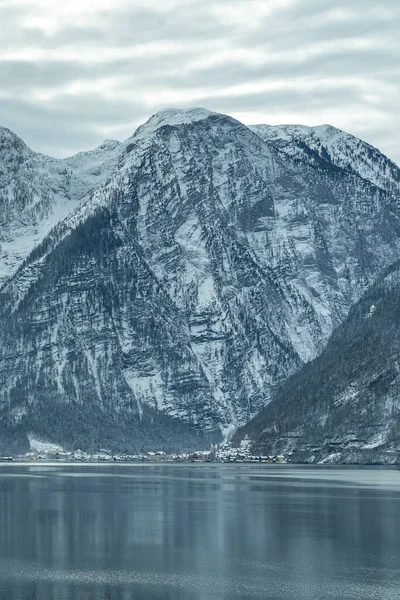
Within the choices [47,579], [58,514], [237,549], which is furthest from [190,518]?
[47,579]

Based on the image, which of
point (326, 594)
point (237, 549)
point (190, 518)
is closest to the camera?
point (326, 594)

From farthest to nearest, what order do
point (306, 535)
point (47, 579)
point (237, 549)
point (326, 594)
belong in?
point (306, 535) < point (237, 549) < point (47, 579) < point (326, 594)

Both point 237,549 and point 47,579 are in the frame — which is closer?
point 47,579

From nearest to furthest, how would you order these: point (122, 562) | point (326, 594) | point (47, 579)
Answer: point (326, 594)
point (47, 579)
point (122, 562)

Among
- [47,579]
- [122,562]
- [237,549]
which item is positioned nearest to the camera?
[47,579]

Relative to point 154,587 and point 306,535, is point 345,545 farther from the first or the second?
point 154,587

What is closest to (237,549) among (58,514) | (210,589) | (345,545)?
(345,545)

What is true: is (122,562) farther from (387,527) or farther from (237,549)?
(387,527)

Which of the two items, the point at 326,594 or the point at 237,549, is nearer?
the point at 326,594
